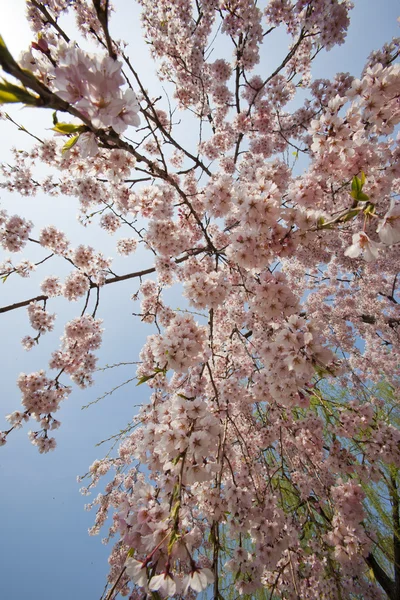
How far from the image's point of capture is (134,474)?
716 centimetres

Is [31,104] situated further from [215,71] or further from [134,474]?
[134,474]

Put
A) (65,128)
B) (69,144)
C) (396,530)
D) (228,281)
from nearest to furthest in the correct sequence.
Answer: (65,128) → (69,144) → (228,281) → (396,530)

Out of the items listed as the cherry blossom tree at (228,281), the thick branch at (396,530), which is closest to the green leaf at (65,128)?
the cherry blossom tree at (228,281)

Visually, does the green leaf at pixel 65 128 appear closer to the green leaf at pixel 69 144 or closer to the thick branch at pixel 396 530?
the green leaf at pixel 69 144

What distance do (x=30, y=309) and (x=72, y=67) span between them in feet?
13.6

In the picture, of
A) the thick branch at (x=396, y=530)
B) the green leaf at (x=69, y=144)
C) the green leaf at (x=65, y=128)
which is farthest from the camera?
the thick branch at (x=396, y=530)

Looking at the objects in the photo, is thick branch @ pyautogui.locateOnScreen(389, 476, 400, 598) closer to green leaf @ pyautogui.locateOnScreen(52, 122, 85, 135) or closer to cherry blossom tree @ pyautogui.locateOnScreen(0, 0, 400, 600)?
cherry blossom tree @ pyautogui.locateOnScreen(0, 0, 400, 600)

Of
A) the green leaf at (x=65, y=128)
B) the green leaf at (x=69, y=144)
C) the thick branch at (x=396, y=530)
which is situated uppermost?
the green leaf at (x=69, y=144)

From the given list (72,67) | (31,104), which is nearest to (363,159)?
(72,67)

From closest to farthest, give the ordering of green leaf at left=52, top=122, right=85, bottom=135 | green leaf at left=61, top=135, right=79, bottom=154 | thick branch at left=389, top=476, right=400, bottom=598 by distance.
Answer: green leaf at left=52, top=122, right=85, bottom=135
green leaf at left=61, top=135, right=79, bottom=154
thick branch at left=389, top=476, right=400, bottom=598

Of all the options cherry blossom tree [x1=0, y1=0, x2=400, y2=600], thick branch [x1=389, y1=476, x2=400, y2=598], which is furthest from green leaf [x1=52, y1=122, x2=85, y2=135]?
thick branch [x1=389, y1=476, x2=400, y2=598]

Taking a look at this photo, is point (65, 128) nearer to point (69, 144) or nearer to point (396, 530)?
point (69, 144)

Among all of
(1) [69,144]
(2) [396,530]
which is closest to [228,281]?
(1) [69,144]

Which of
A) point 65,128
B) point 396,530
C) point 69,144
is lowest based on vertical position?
point 396,530
